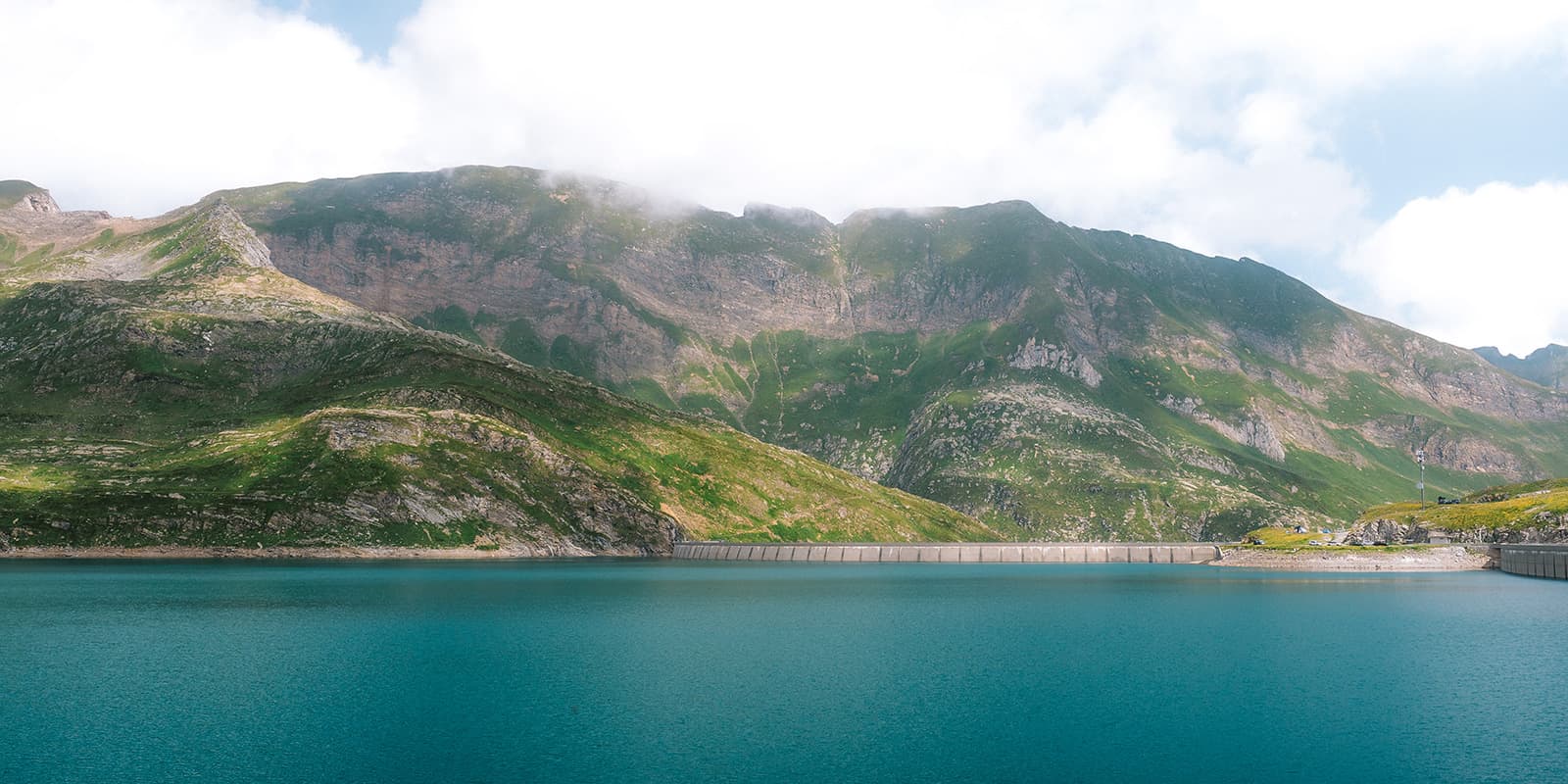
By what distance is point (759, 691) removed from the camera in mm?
70312

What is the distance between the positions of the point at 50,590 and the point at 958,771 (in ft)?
431

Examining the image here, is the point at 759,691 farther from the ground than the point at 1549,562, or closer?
closer

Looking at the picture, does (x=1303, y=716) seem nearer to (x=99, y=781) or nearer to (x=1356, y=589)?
(x=99, y=781)

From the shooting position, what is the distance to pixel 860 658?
87.2 meters

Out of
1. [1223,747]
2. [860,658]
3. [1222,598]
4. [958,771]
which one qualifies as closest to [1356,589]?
[1222,598]

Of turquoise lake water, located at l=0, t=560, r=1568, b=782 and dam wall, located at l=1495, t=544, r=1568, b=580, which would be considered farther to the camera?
dam wall, located at l=1495, t=544, r=1568, b=580

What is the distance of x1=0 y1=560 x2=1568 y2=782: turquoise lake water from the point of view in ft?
168

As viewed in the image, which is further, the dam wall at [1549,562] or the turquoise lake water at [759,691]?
the dam wall at [1549,562]

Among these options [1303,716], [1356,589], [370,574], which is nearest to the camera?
[1303,716]

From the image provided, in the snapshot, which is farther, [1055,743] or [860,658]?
[860,658]

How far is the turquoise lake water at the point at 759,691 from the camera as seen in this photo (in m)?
51.3

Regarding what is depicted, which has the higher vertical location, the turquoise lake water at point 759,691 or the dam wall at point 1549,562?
the dam wall at point 1549,562

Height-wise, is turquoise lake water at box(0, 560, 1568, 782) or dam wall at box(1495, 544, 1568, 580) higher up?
dam wall at box(1495, 544, 1568, 580)

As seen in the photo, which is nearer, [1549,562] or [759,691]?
[759,691]
